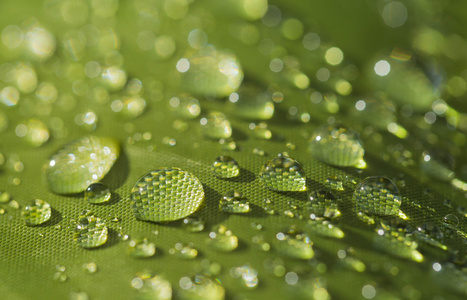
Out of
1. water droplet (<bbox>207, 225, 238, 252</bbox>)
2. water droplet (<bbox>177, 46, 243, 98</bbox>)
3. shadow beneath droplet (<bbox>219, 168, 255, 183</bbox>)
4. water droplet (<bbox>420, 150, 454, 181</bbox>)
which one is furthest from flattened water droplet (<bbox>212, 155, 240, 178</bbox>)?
water droplet (<bbox>420, 150, 454, 181</bbox>)

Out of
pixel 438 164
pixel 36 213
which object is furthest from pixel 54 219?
pixel 438 164

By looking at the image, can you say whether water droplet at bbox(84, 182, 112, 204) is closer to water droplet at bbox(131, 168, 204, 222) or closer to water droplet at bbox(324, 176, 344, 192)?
water droplet at bbox(131, 168, 204, 222)

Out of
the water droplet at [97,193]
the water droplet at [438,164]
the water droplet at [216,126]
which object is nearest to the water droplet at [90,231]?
the water droplet at [97,193]

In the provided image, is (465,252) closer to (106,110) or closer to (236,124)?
(236,124)

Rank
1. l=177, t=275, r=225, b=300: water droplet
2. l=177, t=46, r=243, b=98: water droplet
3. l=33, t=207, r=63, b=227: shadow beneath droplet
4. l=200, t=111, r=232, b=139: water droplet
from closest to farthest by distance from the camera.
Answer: l=177, t=275, r=225, b=300: water droplet, l=33, t=207, r=63, b=227: shadow beneath droplet, l=200, t=111, r=232, b=139: water droplet, l=177, t=46, r=243, b=98: water droplet

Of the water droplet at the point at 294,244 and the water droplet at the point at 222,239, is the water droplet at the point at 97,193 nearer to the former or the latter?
the water droplet at the point at 222,239

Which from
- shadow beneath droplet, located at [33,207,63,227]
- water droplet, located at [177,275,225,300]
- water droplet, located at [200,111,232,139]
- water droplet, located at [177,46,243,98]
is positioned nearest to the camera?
water droplet, located at [177,275,225,300]

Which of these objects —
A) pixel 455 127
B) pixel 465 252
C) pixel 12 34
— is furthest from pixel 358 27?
pixel 12 34

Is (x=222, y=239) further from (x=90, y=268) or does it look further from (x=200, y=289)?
(x=90, y=268)
